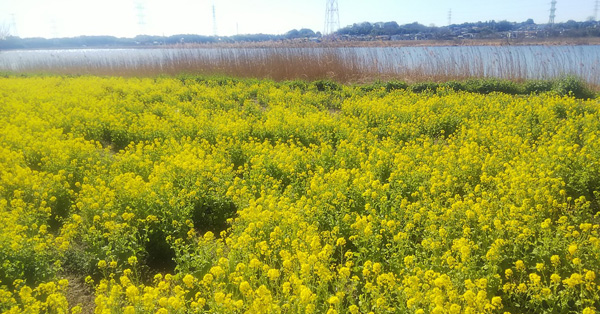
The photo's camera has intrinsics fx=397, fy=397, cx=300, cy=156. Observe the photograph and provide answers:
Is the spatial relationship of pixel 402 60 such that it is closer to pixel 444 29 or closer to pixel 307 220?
pixel 307 220

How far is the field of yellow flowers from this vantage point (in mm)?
3350

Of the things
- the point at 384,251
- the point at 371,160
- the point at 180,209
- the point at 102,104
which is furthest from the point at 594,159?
the point at 102,104

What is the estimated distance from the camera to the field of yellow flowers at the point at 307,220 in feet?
11.0

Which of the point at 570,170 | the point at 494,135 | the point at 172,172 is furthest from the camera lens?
the point at 494,135

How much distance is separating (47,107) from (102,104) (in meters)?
1.41

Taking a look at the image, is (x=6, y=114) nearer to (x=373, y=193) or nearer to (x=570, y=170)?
(x=373, y=193)

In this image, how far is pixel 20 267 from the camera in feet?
13.2

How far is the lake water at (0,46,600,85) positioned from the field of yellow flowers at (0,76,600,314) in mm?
6822

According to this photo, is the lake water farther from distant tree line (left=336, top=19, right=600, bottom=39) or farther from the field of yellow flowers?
distant tree line (left=336, top=19, right=600, bottom=39)

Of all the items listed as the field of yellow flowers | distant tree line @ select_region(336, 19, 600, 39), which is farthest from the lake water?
distant tree line @ select_region(336, 19, 600, 39)

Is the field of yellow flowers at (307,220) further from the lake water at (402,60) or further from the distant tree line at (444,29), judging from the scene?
the distant tree line at (444,29)

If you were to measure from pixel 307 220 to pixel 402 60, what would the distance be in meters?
15.8

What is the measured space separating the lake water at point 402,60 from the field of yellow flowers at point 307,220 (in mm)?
6822

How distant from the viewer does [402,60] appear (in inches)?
740
